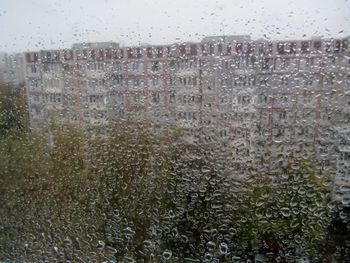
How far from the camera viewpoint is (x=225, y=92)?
945 millimetres

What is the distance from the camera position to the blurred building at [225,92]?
2.77 ft

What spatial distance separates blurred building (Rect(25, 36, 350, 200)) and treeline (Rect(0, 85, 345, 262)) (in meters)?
0.06

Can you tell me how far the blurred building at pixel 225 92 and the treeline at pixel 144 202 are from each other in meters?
0.06

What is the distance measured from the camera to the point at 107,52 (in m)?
1.02

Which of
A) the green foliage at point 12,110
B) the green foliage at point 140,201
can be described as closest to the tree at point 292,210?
the green foliage at point 140,201

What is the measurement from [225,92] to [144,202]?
18.9 inches

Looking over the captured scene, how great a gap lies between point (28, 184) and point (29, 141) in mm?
178

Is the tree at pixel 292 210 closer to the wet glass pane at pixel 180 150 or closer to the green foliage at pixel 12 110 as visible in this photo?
the wet glass pane at pixel 180 150

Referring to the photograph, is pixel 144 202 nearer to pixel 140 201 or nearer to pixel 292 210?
pixel 140 201

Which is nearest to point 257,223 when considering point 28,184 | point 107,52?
point 107,52

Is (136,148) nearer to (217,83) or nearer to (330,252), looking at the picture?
(217,83)

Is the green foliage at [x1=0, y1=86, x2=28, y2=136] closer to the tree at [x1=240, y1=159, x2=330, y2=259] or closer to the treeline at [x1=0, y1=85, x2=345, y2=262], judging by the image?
the treeline at [x1=0, y1=85, x2=345, y2=262]

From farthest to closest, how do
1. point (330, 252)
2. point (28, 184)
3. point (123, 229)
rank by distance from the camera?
point (28, 184)
point (123, 229)
point (330, 252)

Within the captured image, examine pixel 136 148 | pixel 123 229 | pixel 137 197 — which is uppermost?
pixel 136 148
